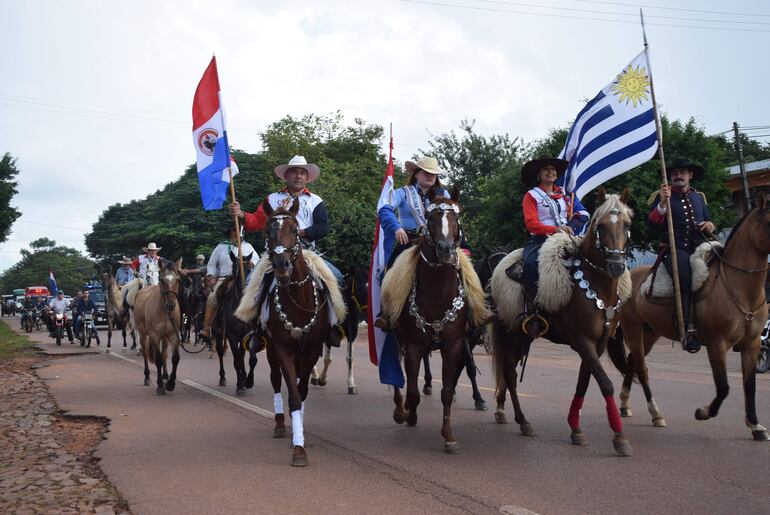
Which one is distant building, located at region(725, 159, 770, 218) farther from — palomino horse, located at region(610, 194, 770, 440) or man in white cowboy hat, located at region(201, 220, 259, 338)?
palomino horse, located at region(610, 194, 770, 440)

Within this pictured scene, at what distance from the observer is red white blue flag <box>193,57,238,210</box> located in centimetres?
1055

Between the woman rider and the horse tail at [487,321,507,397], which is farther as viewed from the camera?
the horse tail at [487,321,507,397]

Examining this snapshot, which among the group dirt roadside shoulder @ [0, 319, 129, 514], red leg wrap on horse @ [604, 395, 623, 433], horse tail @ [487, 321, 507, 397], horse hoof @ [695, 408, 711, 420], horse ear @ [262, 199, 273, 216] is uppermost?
horse ear @ [262, 199, 273, 216]

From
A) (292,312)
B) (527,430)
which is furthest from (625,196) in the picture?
(292,312)

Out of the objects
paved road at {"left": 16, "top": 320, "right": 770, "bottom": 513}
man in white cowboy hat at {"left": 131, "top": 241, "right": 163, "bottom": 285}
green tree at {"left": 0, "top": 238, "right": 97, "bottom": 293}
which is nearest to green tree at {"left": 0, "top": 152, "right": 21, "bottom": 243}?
man in white cowboy hat at {"left": 131, "top": 241, "right": 163, "bottom": 285}

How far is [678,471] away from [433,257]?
2842mm

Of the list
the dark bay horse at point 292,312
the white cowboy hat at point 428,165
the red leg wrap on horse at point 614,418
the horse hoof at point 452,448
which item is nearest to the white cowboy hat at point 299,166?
the dark bay horse at point 292,312

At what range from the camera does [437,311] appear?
7.32m

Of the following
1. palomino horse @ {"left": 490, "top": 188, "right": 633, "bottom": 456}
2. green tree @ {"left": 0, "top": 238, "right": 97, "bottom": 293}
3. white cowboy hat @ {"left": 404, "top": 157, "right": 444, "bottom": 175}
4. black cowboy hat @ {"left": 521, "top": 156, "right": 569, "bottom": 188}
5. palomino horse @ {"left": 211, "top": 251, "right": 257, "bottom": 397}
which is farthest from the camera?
green tree @ {"left": 0, "top": 238, "right": 97, "bottom": 293}

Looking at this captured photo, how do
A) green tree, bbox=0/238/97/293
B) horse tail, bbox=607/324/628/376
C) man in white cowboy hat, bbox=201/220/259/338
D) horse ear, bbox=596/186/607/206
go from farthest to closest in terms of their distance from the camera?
1. green tree, bbox=0/238/97/293
2. man in white cowboy hat, bbox=201/220/259/338
3. horse tail, bbox=607/324/628/376
4. horse ear, bbox=596/186/607/206

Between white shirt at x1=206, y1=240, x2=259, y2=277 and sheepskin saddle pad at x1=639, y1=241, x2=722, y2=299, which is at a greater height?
white shirt at x1=206, y1=240, x2=259, y2=277

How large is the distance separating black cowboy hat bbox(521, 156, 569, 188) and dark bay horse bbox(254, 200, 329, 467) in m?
2.70

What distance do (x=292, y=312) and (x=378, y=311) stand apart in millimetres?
1181

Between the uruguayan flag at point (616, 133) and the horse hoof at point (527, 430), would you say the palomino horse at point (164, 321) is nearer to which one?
the horse hoof at point (527, 430)
